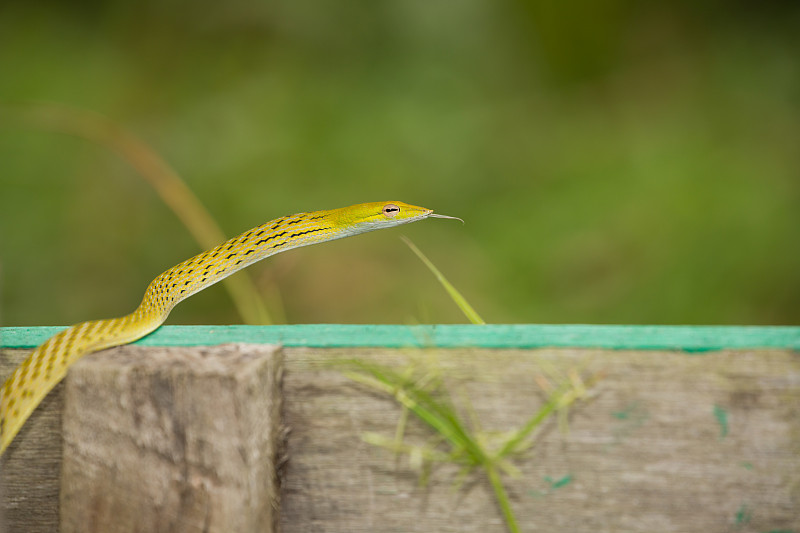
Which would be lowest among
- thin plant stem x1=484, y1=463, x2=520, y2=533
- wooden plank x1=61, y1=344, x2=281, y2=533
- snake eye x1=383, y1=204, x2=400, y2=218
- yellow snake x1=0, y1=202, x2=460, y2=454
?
thin plant stem x1=484, y1=463, x2=520, y2=533

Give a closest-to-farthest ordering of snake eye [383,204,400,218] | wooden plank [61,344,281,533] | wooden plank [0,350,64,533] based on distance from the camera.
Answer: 1. wooden plank [61,344,281,533]
2. wooden plank [0,350,64,533]
3. snake eye [383,204,400,218]

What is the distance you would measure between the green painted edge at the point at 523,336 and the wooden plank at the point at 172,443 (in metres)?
0.05

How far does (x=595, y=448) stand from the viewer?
846mm

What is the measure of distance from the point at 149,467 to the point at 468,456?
381mm

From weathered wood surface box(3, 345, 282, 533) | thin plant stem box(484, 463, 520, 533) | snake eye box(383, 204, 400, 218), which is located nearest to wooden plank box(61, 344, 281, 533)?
weathered wood surface box(3, 345, 282, 533)

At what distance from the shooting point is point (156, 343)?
0.92 m

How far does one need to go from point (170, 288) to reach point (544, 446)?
59cm

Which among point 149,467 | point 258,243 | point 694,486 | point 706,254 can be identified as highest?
point 706,254

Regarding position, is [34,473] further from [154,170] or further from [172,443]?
[154,170]

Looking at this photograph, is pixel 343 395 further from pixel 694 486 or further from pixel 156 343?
pixel 694 486

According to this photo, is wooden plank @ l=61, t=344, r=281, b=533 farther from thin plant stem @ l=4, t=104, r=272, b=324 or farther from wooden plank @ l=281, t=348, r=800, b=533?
thin plant stem @ l=4, t=104, r=272, b=324

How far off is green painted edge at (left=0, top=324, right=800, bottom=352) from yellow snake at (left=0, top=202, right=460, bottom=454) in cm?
13

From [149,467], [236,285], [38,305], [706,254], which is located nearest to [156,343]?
[149,467]

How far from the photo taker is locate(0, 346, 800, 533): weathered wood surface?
2.72 ft
